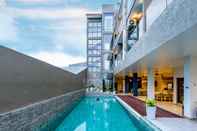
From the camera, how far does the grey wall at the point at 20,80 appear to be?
5.93m

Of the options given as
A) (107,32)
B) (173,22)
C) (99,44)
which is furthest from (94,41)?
(173,22)

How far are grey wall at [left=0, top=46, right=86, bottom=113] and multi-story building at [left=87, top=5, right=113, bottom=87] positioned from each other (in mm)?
33502

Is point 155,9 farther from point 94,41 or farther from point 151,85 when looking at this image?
point 94,41

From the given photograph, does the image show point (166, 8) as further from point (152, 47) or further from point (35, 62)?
point (35, 62)

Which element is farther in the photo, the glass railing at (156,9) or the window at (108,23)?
the window at (108,23)

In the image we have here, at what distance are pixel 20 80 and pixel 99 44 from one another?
50.7 metres

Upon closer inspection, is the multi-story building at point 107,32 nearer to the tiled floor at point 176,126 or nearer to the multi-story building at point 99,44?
the multi-story building at point 99,44

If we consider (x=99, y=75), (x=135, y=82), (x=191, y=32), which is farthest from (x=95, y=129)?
(x=99, y=75)

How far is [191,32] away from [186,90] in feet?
17.5

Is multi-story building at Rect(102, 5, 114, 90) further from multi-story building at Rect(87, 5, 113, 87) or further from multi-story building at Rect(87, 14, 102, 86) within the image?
multi-story building at Rect(87, 14, 102, 86)

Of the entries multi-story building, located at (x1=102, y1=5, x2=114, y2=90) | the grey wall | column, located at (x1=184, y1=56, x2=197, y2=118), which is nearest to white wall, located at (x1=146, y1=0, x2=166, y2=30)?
column, located at (x1=184, y1=56, x2=197, y2=118)

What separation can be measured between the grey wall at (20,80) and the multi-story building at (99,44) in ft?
110

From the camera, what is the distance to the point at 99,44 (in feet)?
189

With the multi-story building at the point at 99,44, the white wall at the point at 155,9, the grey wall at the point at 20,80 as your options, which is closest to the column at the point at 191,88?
the white wall at the point at 155,9
